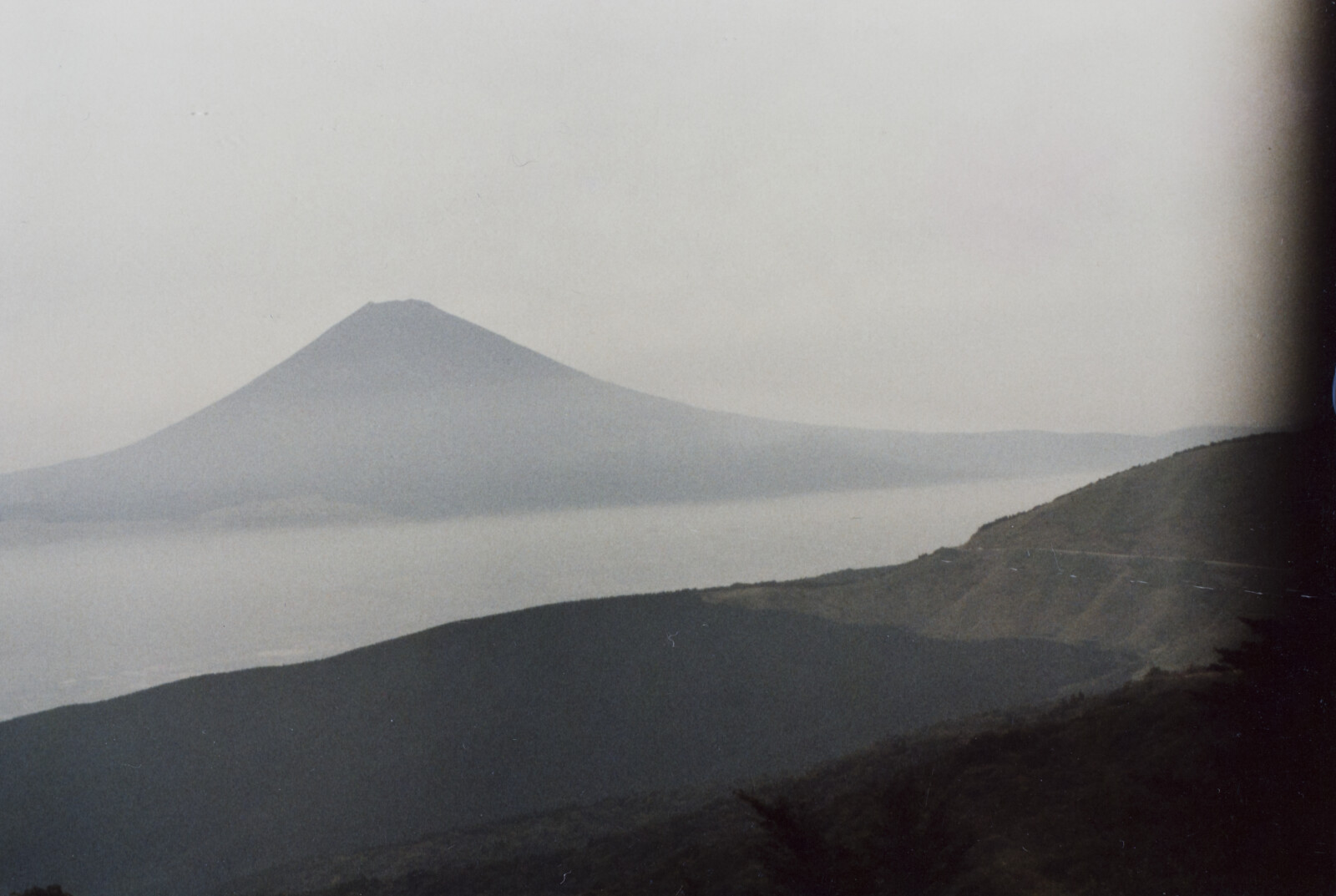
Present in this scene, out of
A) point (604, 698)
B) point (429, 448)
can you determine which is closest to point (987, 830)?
point (604, 698)

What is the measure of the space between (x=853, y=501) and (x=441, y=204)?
1535mm

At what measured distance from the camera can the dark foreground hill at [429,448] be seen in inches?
118

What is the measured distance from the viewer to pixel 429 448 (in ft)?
10.1

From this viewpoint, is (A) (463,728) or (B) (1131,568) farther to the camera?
(B) (1131,568)

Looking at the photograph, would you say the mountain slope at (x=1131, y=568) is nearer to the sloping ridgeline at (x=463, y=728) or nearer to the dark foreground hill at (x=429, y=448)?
the sloping ridgeline at (x=463, y=728)

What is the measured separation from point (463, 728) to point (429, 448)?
842mm

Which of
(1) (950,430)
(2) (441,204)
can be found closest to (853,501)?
(1) (950,430)

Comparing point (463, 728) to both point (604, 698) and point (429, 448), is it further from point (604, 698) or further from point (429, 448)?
point (429, 448)

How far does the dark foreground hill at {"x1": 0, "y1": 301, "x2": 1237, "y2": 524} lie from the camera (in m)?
2.99

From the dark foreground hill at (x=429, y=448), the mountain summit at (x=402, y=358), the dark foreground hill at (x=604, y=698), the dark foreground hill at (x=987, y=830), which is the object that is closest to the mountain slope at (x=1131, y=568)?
the dark foreground hill at (x=604, y=698)

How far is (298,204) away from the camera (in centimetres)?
295

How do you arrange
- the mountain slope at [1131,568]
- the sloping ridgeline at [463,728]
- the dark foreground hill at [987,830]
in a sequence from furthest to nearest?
the mountain slope at [1131,568] < the sloping ridgeline at [463,728] < the dark foreground hill at [987,830]

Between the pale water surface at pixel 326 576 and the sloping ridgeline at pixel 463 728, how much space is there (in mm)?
75

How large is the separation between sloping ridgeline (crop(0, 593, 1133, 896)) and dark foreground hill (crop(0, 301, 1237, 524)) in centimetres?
40
